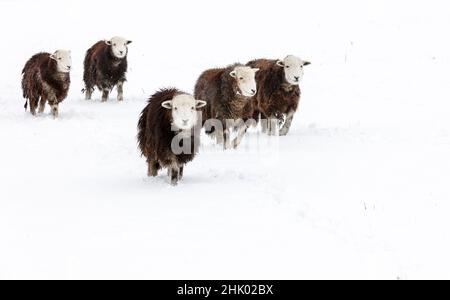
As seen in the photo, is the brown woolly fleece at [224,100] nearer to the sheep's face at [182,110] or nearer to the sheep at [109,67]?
the sheep's face at [182,110]

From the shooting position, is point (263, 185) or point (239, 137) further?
point (239, 137)

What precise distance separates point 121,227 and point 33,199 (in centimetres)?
188

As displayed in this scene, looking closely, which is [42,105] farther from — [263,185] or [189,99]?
[263,185]

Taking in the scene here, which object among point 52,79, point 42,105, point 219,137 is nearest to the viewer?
point 219,137

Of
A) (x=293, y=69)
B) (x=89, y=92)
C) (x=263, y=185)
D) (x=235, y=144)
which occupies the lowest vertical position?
(x=263, y=185)

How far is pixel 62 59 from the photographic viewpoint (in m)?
14.9

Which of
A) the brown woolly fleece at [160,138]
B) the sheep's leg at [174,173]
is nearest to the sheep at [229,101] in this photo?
the brown woolly fleece at [160,138]

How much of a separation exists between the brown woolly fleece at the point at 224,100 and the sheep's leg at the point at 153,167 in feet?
8.64

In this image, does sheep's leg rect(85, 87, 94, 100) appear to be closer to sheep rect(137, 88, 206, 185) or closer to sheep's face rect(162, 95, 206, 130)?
sheep rect(137, 88, 206, 185)

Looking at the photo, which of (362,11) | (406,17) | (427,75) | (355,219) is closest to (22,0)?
(362,11)

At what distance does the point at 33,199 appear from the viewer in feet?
27.0

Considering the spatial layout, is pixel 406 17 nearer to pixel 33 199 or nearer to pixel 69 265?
pixel 33 199

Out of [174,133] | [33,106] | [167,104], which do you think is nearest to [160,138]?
[174,133]

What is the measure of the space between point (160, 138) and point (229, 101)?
10.0 ft
